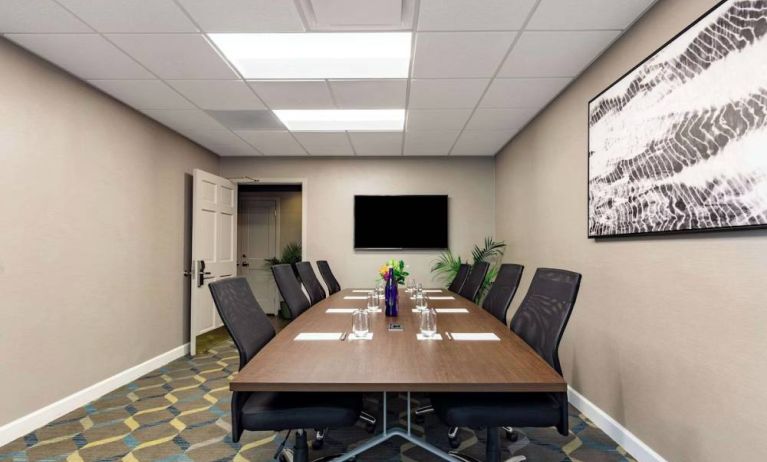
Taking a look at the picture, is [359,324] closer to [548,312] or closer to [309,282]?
[548,312]

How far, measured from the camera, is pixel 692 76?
1.98 m

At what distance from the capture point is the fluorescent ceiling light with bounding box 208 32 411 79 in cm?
282

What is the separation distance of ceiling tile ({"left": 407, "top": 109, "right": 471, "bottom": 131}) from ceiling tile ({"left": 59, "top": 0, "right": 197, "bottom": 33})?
220cm

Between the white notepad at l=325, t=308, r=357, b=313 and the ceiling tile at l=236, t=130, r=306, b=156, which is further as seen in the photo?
the ceiling tile at l=236, t=130, r=306, b=156

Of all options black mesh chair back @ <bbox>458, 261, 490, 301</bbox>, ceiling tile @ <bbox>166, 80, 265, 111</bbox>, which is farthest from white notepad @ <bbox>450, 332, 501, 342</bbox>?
ceiling tile @ <bbox>166, 80, 265, 111</bbox>

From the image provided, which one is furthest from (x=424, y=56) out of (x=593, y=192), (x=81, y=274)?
(x=81, y=274)

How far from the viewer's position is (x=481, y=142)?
523cm

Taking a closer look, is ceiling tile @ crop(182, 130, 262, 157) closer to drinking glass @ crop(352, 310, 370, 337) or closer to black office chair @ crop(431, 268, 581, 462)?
drinking glass @ crop(352, 310, 370, 337)

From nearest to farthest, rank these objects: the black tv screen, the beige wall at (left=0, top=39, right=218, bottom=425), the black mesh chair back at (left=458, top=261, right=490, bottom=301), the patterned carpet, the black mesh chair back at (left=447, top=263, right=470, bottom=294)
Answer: the patterned carpet < the beige wall at (left=0, top=39, right=218, bottom=425) < the black mesh chair back at (left=458, top=261, right=490, bottom=301) < the black mesh chair back at (left=447, top=263, right=470, bottom=294) < the black tv screen

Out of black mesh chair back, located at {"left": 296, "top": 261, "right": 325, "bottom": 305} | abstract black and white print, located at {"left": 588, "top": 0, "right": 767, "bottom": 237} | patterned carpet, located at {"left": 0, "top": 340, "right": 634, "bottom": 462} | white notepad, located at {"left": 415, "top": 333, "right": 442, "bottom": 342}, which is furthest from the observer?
black mesh chair back, located at {"left": 296, "top": 261, "right": 325, "bottom": 305}

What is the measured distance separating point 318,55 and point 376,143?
2227 mm

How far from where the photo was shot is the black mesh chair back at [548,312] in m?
1.93

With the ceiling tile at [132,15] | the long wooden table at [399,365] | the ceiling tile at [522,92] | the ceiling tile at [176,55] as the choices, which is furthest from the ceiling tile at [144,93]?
the ceiling tile at [522,92]

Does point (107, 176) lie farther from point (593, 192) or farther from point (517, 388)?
point (593, 192)
